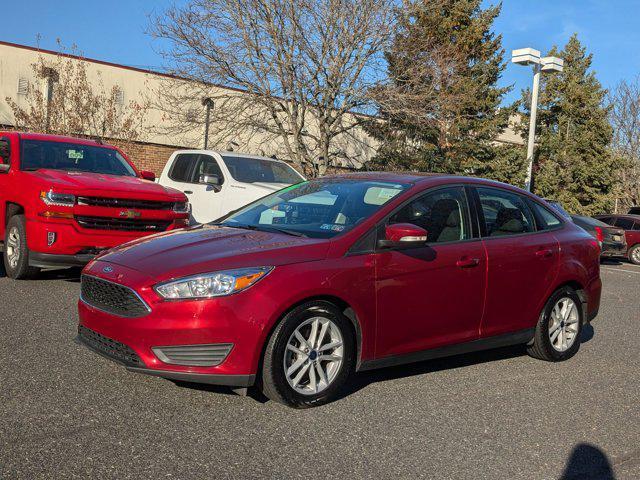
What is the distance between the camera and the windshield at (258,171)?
1245cm

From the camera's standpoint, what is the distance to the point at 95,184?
8719 millimetres

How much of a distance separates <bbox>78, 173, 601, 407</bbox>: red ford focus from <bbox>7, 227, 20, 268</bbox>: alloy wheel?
4208 mm

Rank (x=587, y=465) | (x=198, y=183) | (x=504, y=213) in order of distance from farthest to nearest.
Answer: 1. (x=198, y=183)
2. (x=504, y=213)
3. (x=587, y=465)

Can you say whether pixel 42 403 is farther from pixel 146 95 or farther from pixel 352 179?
pixel 146 95

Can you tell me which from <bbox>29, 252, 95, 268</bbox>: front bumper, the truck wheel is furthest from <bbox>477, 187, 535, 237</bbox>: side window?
the truck wheel

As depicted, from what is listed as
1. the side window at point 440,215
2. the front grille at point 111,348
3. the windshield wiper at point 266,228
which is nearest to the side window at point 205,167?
the windshield wiper at point 266,228

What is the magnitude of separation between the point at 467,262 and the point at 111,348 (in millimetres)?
2669

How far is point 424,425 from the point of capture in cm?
455

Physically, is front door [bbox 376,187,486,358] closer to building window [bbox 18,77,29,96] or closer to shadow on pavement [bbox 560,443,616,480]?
shadow on pavement [bbox 560,443,616,480]

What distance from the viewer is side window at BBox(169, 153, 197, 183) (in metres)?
12.9

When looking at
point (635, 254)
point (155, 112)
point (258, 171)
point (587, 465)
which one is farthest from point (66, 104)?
point (587, 465)

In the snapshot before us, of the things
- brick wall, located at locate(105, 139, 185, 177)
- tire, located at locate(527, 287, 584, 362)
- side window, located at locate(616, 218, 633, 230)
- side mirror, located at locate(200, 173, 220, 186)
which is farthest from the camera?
brick wall, located at locate(105, 139, 185, 177)

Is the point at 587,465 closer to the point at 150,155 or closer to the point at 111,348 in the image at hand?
the point at 111,348

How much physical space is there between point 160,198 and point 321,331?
16.3ft
